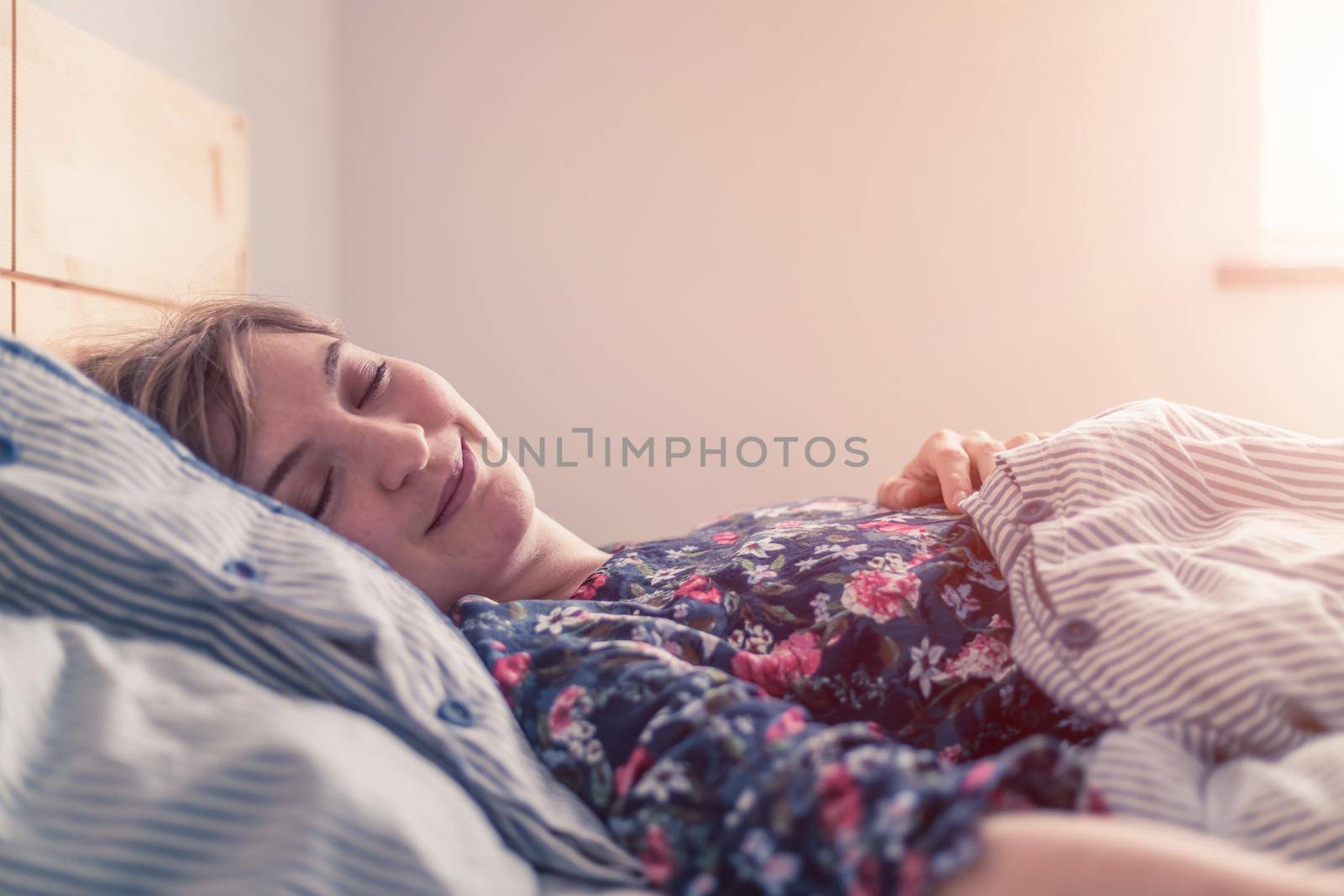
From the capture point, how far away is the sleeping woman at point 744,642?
0.44m

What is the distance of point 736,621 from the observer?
823mm

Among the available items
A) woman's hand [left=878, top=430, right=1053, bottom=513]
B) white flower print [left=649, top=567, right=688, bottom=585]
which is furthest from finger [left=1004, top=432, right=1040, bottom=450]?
white flower print [left=649, top=567, right=688, bottom=585]

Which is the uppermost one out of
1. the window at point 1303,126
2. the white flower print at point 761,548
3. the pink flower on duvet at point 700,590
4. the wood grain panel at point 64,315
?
the window at point 1303,126

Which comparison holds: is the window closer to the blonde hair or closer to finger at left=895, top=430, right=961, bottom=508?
finger at left=895, top=430, right=961, bottom=508

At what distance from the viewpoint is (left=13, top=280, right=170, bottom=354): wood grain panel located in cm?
136

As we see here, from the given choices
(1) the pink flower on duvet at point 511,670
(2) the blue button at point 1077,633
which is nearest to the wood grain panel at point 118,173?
(1) the pink flower on duvet at point 511,670

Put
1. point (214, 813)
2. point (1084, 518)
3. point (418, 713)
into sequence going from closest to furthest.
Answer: point (214, 813) → point (418, 713) → point (1084, 518)

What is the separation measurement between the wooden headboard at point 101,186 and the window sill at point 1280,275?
6.65 feet

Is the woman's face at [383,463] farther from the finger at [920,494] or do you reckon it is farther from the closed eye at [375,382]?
the finger at [920,494]

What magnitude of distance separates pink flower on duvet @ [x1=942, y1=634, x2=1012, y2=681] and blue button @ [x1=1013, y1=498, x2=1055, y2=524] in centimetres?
10

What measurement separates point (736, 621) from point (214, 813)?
18.6 inches

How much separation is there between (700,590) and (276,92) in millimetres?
1754

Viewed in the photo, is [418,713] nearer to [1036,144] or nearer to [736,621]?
[736,621]

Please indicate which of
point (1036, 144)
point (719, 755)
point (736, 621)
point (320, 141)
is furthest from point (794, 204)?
point (719, 755)
